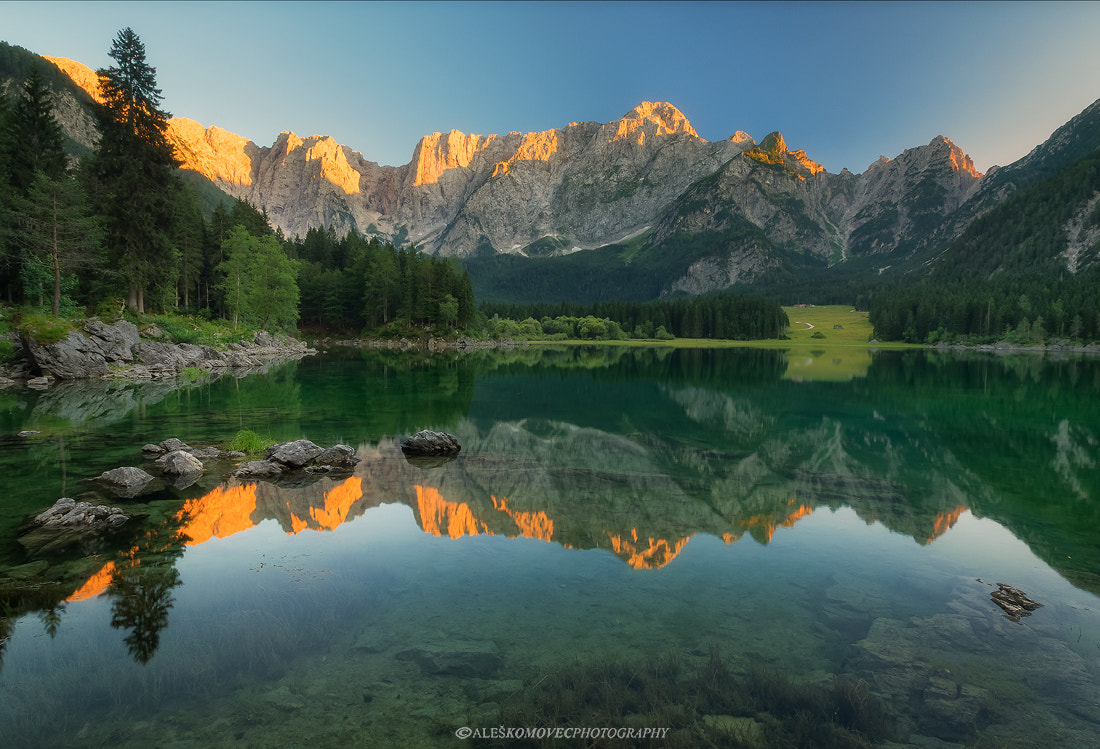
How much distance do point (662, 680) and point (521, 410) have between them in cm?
3212

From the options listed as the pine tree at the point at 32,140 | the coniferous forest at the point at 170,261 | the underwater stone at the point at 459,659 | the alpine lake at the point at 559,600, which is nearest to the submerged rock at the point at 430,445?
the alpine lake at the point at 559,600

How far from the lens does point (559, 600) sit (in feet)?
38.7

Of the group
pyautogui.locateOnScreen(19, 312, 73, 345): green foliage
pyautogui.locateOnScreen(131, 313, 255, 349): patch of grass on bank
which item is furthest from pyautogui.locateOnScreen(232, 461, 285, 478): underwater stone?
pyautogui.locateOnScreen(131, 313, 255, 349): patch of grass on bank

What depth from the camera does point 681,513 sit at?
58.6 feet

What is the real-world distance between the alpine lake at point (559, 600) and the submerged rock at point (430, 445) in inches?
54.5

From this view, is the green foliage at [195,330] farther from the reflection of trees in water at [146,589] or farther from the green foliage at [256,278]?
the reflection of trees in water at [146,589]

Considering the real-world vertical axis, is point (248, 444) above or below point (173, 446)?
below

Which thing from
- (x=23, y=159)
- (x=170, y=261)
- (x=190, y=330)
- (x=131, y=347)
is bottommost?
(x=131, y=347)

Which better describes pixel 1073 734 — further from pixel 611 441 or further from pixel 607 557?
pixel 611 441

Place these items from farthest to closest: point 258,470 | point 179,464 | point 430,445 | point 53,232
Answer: point 53,232, point 430,445, point 258,470, point 179,464

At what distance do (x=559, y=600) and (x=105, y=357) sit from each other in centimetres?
5670

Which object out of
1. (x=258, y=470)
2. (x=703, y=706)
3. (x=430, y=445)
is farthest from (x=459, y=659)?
(x=430, y=445)

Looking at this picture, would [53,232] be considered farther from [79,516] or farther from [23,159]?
[79,516]

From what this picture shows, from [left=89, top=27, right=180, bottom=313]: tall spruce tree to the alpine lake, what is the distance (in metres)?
36.9
